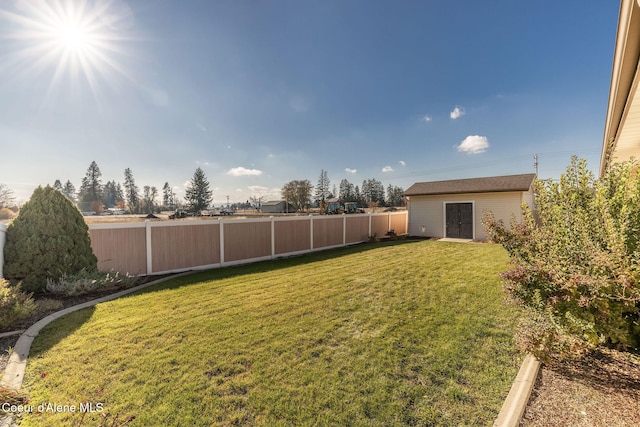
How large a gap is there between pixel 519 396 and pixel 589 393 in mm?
698

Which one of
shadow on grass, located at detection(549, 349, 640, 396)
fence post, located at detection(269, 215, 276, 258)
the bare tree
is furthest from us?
the bare tree

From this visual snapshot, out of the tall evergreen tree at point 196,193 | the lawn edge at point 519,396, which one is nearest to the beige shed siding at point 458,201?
the lawn edge at point 519,396

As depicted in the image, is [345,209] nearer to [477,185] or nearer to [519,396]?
[477,185]

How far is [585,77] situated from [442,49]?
18.4 feet

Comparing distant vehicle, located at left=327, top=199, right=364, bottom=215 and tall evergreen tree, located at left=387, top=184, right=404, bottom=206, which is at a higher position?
tall evergreen tree, located at left=387, top=184, right=404, bottom=206

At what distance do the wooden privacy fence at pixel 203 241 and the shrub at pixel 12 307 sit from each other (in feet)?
8.09

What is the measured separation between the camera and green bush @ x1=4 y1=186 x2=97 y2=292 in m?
5.34

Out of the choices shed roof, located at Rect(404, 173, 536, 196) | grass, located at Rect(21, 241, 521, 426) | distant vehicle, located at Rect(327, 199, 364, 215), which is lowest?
grass, located at Rect(21, 241, 521, 426)

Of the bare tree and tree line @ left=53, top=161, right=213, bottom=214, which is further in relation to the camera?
tree line @ left=53, top=161, right=213, bottom=214

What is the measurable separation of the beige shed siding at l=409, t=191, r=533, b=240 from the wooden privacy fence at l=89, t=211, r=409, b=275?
20.7 feet

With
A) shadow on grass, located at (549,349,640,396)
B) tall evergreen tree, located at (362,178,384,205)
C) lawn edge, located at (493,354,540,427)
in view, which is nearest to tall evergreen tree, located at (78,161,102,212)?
tall evergreen tree, located at (362,178,384,205)

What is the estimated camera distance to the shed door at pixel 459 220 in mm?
14414

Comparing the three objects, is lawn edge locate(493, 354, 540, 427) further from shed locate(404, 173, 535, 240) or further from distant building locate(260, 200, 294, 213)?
distant building locate(260, 200, 294, 213)

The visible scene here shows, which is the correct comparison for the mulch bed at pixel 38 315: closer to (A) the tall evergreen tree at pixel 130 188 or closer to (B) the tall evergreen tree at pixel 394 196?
(B) the tall evergreen tree at pixel 394 196
